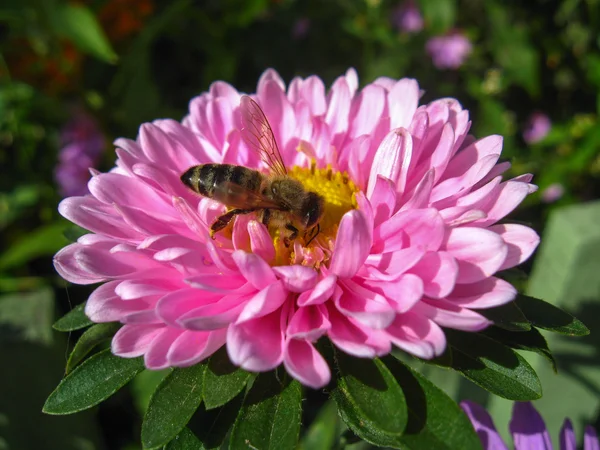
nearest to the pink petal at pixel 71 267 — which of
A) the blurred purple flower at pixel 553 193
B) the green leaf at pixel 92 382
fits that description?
the green leaf at pixel 92 382

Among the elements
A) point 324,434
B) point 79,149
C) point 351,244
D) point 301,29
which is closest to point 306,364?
point 351,244

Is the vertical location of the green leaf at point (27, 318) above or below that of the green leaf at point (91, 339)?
below

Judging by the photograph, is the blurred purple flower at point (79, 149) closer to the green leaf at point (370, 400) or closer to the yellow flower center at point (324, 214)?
the yellow flower center at point (324, 214)

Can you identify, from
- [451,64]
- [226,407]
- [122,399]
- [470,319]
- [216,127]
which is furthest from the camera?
[451,64]

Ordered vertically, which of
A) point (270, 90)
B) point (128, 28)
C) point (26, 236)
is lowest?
point (26, 236)

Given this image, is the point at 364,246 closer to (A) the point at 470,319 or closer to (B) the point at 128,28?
(A) the point at 470,319

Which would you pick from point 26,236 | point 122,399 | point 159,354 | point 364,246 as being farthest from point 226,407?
point 26,236

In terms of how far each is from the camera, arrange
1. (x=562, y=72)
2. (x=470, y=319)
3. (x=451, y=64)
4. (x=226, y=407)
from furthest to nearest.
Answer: (x=451, y=64), (x=562, y=72), (x=226, y=407), (x=470, y=319)
